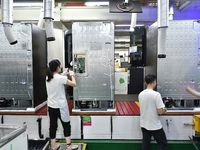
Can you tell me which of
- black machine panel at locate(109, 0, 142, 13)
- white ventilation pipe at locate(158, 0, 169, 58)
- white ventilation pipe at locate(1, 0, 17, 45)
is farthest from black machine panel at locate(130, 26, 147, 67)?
white ventilation pipe at locate(1, 0, 17, 45)

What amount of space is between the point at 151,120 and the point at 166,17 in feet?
4.64

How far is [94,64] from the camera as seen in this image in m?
2.55

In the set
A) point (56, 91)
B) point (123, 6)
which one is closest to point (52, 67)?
point (56, 91)

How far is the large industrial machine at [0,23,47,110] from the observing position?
256cm

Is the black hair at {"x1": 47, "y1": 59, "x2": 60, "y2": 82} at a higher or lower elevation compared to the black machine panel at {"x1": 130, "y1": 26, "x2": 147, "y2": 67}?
lower

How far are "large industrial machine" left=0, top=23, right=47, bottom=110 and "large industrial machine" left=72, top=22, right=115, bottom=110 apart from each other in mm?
729

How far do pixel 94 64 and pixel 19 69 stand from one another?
4.23ft

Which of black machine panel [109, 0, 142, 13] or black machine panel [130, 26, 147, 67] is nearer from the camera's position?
black machine panel [109, 0, 142, 13]

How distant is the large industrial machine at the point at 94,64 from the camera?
2.50 m

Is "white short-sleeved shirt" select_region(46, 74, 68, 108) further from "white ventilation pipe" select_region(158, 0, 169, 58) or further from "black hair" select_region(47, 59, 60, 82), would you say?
"white ventilation pipe" select_region(158, 0, 169, 58)

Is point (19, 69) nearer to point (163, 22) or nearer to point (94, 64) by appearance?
point (94, 64)

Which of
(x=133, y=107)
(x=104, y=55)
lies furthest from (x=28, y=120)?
(x=133, y=107)

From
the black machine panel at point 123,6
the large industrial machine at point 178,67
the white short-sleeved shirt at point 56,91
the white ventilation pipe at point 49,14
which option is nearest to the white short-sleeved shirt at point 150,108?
the large industrial machine at point 178,67

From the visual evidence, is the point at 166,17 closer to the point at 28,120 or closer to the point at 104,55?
the point at 104,55
